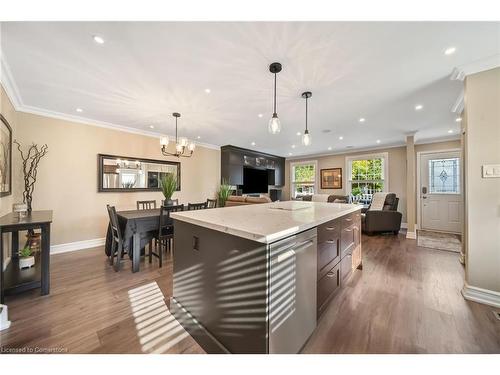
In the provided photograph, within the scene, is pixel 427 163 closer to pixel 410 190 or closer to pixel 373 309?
pixel 410 190

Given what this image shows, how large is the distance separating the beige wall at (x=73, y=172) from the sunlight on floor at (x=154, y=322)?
92.8 inches

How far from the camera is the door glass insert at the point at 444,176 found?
5031 millimetres

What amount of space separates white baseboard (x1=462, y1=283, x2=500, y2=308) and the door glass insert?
4.25 m

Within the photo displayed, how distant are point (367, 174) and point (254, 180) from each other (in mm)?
3757

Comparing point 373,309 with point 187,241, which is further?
point 373,309

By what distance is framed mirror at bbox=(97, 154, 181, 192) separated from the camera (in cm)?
392

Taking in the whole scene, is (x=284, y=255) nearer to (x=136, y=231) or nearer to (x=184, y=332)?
(x=184, y=332)

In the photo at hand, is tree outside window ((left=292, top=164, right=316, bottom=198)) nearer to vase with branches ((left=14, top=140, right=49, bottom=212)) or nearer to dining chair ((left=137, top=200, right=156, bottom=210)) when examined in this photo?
dining chair ((left=137, top=200, right=156, bottom=210))

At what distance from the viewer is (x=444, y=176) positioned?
518cm

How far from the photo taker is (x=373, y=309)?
186cm

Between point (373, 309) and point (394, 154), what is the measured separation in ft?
18.5

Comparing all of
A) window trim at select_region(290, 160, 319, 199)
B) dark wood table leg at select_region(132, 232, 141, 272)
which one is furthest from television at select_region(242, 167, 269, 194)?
dark wood table leg at select_region(132, 232, 141, 272)

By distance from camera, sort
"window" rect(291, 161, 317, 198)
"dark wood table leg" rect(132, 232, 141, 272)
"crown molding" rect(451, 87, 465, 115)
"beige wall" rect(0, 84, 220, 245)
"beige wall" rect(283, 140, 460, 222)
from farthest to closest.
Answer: "window" rect(291, 161, 317, 198)
"beige wall" rect(283, 140, 460, 222)
"beige wall" rect(0, 84, 220, 245)
"crown molding" rect(451, 87, 465, 115)
"dark wood table leg" rect(132, 232, 141, 272)
